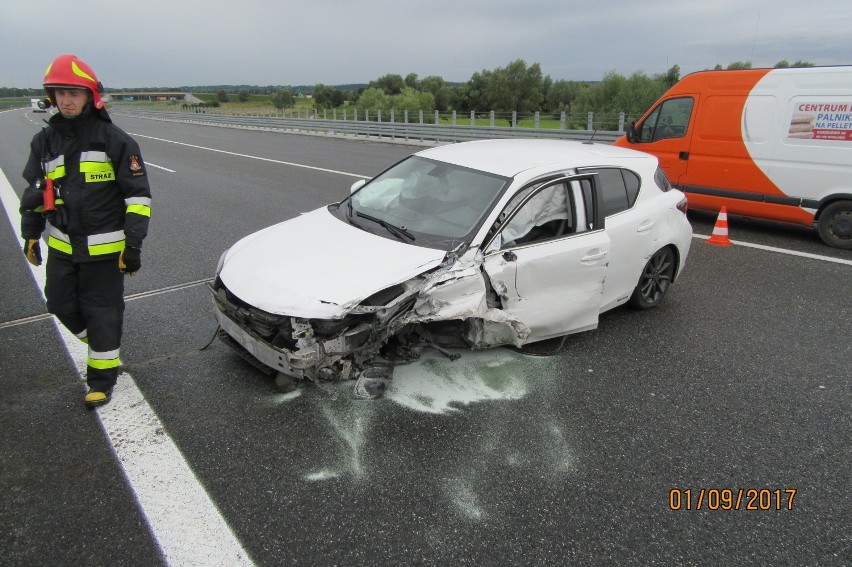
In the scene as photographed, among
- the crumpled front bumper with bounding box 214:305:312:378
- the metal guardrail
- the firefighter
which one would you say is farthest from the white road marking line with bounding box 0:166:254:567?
the metal guardrail

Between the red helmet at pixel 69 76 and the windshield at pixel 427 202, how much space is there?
193 cm

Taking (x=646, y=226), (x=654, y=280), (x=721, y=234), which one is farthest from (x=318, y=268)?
(x=721, y=234)

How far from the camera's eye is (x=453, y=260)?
3.74m

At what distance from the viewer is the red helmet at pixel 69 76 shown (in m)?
3.14

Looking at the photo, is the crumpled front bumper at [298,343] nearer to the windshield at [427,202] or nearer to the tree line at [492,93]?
the windshield at [427,202]

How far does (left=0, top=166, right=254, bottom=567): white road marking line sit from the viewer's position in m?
2.49

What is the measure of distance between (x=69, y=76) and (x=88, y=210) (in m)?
0.76

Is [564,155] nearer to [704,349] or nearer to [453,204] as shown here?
[453,204]

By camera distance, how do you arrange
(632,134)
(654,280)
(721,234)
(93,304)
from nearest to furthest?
(93,304) → (654,280) → (721,234) → (632,134)

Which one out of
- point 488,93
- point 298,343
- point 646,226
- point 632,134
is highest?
point 488,93

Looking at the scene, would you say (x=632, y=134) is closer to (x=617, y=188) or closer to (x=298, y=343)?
(x=617, y=188)

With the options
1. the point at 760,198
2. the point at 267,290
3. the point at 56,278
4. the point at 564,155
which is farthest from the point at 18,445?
the point at 760,198

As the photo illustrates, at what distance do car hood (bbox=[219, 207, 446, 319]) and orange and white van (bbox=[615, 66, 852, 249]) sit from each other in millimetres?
6063
